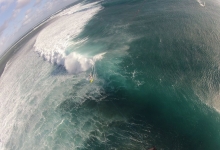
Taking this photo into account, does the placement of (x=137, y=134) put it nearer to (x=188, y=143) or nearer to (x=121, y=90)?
(x=188, y=143)

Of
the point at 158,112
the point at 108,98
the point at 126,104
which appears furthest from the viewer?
the point at 108,98

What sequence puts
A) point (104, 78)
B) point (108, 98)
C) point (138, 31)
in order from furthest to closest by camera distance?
point (138, 31)
point (104, 78)
point (108, 98)

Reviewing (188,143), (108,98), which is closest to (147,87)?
(108,98)

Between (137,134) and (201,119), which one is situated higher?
(137,134)

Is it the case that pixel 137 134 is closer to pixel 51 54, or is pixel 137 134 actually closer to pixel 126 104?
pixel 126 104

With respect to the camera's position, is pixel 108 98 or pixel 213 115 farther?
pixel 108 98

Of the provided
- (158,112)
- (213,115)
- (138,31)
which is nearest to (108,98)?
(158,112)
